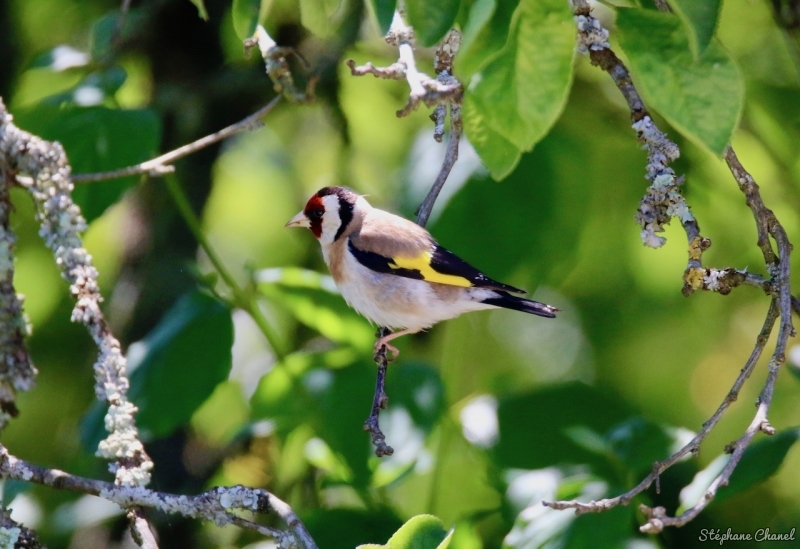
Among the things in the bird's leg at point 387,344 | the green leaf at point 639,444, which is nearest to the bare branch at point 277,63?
the bird's leg at point 387,344

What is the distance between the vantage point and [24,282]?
330 cm

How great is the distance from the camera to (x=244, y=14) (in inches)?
59.3

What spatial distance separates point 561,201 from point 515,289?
30 cm

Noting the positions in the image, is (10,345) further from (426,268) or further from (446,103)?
(426,268)

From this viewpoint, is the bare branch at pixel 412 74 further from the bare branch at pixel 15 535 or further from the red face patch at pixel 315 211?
the red face patch at pixel 315 211

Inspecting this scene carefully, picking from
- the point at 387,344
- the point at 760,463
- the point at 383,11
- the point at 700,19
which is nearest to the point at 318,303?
the point at 387,344

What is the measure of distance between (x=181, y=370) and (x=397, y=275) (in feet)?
2.85

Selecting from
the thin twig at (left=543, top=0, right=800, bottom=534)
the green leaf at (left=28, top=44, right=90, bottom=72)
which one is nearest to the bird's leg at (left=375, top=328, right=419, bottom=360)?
the thin twig at (left=543, top=0, right=800, bottom=534)

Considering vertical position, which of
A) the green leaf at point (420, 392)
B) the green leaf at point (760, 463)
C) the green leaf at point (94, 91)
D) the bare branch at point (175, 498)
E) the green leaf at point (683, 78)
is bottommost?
the green leaf at point (420, 392)

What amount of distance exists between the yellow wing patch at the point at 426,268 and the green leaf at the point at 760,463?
98cm

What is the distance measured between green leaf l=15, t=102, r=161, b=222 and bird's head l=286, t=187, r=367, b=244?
848mm

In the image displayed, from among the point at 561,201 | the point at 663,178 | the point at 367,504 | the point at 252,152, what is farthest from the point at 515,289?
the point at 252,152

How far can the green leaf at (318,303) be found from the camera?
2.67 m

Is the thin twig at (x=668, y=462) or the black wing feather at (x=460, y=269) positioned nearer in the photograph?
the thin twig at (x=668, y=462)
